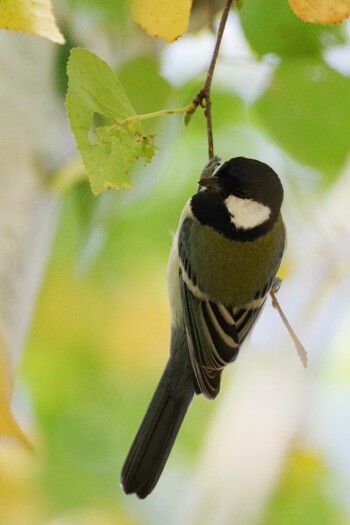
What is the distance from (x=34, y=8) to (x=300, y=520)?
1.32 m

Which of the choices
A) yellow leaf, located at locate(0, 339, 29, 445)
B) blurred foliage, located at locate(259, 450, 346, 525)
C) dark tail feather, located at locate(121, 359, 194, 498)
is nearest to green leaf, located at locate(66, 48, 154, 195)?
yellow leaf, located at locate(0, 339, 29, 445)

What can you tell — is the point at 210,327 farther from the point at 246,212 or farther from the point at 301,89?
the point at 301,89

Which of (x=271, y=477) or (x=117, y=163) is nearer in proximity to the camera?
(x=117, y=163)

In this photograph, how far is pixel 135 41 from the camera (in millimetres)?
759

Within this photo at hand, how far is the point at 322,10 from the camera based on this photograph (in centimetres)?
41

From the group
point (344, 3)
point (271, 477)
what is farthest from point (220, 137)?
point (271, 477)

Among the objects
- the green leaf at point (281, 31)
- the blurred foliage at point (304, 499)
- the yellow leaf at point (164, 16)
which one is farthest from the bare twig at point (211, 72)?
the blurred foliage at point (304, 499)

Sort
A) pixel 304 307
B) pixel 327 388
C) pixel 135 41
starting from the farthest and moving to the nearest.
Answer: pixel 327 388
pixel 304 307
pixel 135 41

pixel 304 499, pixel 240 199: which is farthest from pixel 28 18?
pixel 304 499

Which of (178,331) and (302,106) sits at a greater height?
(302,106)

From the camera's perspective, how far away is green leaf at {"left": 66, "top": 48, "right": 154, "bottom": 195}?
0.40m

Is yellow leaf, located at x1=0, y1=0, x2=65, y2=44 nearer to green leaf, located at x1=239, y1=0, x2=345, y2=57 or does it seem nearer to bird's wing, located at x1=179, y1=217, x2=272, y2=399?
green leaf, located at x1=239, y1=0, x2=345, y2=57

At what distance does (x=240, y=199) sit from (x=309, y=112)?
0.14 metres

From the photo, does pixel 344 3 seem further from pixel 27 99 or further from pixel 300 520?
pixel 300 520
